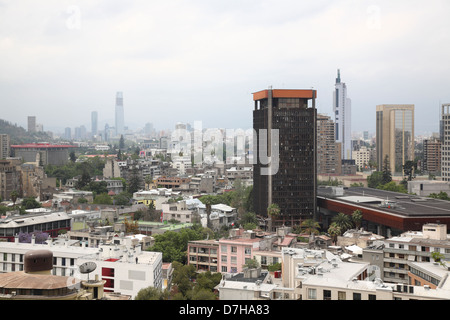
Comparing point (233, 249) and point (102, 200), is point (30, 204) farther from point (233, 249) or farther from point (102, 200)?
point (233, 249)

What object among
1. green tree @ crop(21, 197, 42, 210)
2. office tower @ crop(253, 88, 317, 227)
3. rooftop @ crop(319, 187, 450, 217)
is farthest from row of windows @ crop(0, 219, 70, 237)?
rooftop @ crop(319, 187, 450, 217)

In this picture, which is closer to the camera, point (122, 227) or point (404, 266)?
point (404, 266)

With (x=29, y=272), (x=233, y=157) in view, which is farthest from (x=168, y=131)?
(x=29, y=272)

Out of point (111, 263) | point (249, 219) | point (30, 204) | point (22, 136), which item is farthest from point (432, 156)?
point (111, 263)

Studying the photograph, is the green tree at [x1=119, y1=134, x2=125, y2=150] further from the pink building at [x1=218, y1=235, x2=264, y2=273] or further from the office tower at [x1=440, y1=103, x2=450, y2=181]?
the pink building at [x1=218, y1=235, x2=264, y2=273]
